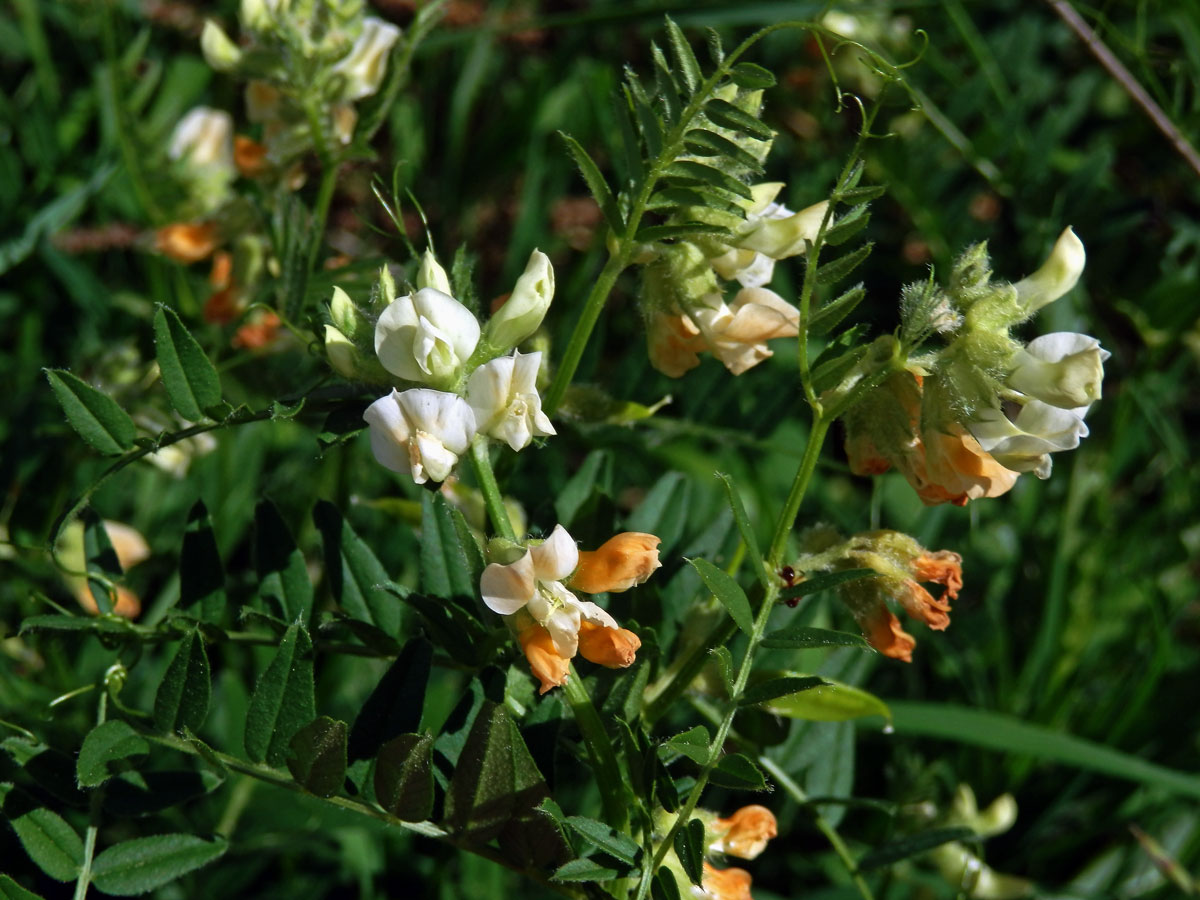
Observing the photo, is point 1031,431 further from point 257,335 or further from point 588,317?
point 257,335

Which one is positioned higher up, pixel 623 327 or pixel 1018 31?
pixel 1018 31

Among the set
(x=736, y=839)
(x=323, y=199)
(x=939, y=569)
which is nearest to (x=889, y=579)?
(x=939, y=569)

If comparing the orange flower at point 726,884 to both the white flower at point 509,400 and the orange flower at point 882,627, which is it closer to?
the orange flower at point 882,627

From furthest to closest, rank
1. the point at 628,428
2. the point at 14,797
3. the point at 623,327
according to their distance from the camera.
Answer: the point at 623,327
the point at 628,428
the point at 14,797

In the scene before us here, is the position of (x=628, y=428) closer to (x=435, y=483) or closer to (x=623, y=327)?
(x=435, y=483)

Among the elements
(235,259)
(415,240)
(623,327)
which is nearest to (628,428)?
(235,259)

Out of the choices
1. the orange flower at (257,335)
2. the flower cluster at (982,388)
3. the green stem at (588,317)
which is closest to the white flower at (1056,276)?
the flower cluster at (982,388)

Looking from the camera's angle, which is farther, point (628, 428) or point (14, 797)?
point (628, 428)
